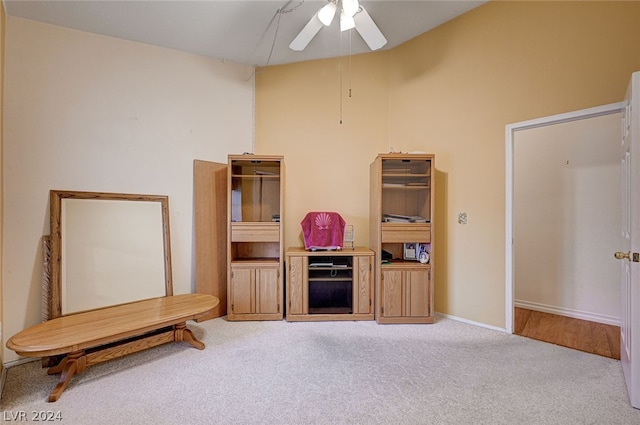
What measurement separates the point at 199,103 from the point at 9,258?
2.20m

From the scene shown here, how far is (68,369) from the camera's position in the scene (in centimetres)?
198

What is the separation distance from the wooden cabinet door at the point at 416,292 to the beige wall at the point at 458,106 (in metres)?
0.35

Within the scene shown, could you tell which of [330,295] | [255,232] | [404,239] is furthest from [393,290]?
[255,232]

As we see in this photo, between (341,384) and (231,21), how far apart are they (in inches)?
128

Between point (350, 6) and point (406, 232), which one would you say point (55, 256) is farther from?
point (406, 232)

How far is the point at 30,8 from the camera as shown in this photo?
233 centimetres

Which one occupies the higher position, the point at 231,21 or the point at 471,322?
→ the point at 231,21

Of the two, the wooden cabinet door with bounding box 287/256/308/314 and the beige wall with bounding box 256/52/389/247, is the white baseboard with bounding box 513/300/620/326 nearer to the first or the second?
the beige wall with bounding box 256/52/389/247

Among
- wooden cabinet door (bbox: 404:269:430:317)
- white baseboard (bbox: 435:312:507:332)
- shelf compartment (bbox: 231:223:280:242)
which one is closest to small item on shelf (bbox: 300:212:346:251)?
shelf compartment (bbox: 231:223:280:242)

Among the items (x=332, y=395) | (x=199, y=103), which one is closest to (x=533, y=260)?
(x=332, y=395)

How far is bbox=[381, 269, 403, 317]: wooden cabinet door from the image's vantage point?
3.12 metres

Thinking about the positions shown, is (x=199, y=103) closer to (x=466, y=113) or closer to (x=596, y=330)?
(x=466, y=113)

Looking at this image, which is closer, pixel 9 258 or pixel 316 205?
pixel 9 258

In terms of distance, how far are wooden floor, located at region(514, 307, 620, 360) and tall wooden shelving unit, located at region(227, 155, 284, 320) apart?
8.28ft
